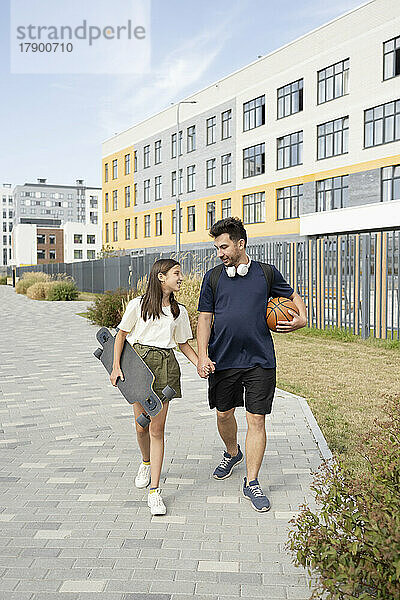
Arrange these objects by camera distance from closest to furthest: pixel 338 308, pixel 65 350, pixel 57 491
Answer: pixel 57 491, pixel 65 350, pixel 338 308

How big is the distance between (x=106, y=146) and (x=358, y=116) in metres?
39.6

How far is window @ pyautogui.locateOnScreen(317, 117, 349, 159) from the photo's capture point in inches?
1463

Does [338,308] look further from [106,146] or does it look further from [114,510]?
[106,146]

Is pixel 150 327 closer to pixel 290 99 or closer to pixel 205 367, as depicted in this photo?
pixel 205 367

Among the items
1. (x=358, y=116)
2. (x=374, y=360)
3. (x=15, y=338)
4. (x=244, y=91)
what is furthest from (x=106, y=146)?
(x=374, y=360)

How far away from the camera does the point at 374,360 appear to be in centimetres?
1148

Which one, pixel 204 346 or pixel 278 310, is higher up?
pixel 278 310

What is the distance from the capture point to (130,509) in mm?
4469

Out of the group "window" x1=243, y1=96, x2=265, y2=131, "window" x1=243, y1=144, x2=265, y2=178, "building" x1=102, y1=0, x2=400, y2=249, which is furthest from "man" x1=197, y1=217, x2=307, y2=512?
"window" x1=243, y1=96, x2=265, y2=131

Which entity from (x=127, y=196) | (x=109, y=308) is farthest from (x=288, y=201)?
(x=127, y=196)

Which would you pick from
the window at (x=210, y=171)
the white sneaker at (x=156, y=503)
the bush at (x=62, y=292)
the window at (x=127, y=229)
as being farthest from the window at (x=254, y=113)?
the white sneaker at (x=156, y=503)

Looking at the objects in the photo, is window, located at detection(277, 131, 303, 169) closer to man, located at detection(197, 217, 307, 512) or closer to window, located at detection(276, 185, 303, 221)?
window, located at detection(276, 185, 303, 221)

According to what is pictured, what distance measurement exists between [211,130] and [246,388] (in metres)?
48.1

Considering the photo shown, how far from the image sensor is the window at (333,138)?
122ft
